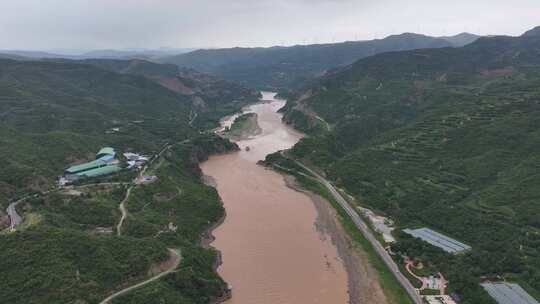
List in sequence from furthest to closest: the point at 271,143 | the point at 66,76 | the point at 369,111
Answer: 1. the point at 66,76
2. the point at 369,111
3. the point at 271,143

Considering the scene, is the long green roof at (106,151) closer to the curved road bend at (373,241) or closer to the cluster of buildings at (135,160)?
the cluster of buildings at (135,160)

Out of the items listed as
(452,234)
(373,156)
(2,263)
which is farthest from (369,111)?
(2,263)

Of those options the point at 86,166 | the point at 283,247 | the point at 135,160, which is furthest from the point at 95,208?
the point at 135,160

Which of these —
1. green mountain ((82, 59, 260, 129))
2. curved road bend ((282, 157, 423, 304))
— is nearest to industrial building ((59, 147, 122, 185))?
curved road bend ((282, 157, 423, 304))

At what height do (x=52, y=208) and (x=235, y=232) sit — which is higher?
(x=52, y=208)

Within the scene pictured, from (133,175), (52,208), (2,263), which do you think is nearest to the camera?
(2,263)

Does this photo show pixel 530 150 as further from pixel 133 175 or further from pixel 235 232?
pixel 133 175
